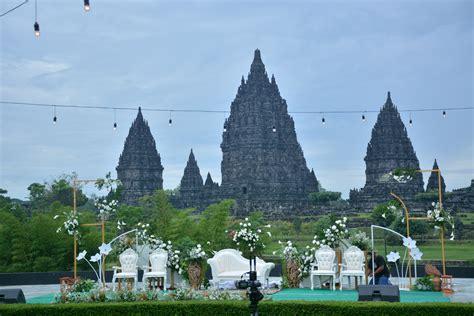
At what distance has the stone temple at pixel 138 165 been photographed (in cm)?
6366

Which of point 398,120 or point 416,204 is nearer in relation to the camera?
point 416,204

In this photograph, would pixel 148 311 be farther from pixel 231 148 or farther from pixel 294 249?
Answer: pixel 231 148

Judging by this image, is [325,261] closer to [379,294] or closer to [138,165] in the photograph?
[379,294]

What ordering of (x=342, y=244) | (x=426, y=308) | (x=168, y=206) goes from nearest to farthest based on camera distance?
1. (x=426, y=308)
2. (x=342, y=244)
3. (x=168, y=206)

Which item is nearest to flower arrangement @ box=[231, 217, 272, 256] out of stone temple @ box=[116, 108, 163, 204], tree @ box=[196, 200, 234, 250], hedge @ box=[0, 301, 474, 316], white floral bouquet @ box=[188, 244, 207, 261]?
white floral bouquet @ box=[188, 244, 207, 261]

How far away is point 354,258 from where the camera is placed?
14.0 m

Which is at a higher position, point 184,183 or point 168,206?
point 184,183

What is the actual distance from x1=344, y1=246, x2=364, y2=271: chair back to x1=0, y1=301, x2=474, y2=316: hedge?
467cm

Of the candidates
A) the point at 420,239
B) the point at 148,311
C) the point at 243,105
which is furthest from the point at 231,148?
the point at 148,311

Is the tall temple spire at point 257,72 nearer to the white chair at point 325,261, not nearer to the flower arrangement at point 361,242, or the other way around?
the flower arrangement at point 361,242

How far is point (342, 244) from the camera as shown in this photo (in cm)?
1532

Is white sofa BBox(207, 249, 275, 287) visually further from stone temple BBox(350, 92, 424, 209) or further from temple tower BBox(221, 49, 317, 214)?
stone temple BBox(350, 92, 424, 209)

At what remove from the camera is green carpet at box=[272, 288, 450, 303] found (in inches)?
488

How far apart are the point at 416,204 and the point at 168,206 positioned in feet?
74.3
